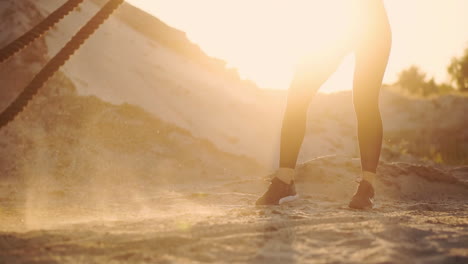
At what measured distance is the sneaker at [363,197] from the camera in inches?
85.4

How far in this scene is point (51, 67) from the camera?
1784 millimetres

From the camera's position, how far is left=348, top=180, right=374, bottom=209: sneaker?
2.17 m

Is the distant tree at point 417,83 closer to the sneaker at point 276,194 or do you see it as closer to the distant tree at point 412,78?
the distant tree at point 412,78

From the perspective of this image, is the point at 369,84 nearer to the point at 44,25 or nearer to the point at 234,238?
the point at 234,238

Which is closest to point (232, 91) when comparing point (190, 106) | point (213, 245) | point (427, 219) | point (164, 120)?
point (190, 106)

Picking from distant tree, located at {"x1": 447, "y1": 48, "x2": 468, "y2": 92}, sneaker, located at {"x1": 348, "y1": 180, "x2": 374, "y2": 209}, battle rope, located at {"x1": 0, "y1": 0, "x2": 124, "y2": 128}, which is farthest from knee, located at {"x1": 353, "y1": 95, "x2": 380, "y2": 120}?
distant tree, located at {"x1": 447, "y1": 48, "x2": 468, "y2": 92}

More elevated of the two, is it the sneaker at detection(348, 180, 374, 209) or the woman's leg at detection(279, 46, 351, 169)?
the woman's leg at detection(279, 46, 351, 169)

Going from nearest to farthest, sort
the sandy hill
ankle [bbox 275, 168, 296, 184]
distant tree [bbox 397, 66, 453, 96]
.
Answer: the sandy hill
ankle [bbox 275, 168, 296, 184]
distant tree [bbox 397, 66, 453, 96]

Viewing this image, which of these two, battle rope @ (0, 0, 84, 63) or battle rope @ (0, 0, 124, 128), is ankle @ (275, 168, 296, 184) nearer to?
battle rope @ (0, 0, 124, 128)

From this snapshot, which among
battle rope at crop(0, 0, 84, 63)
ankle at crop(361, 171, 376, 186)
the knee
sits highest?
battle rope at crop(0, 0, 84, 63)

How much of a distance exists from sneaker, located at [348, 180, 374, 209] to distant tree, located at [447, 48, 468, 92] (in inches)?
1318

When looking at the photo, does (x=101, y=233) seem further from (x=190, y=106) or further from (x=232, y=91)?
(x=232, y=91)

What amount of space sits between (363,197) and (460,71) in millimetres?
34546

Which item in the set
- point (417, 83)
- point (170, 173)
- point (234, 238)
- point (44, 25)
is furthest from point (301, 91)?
point (417, 83)
